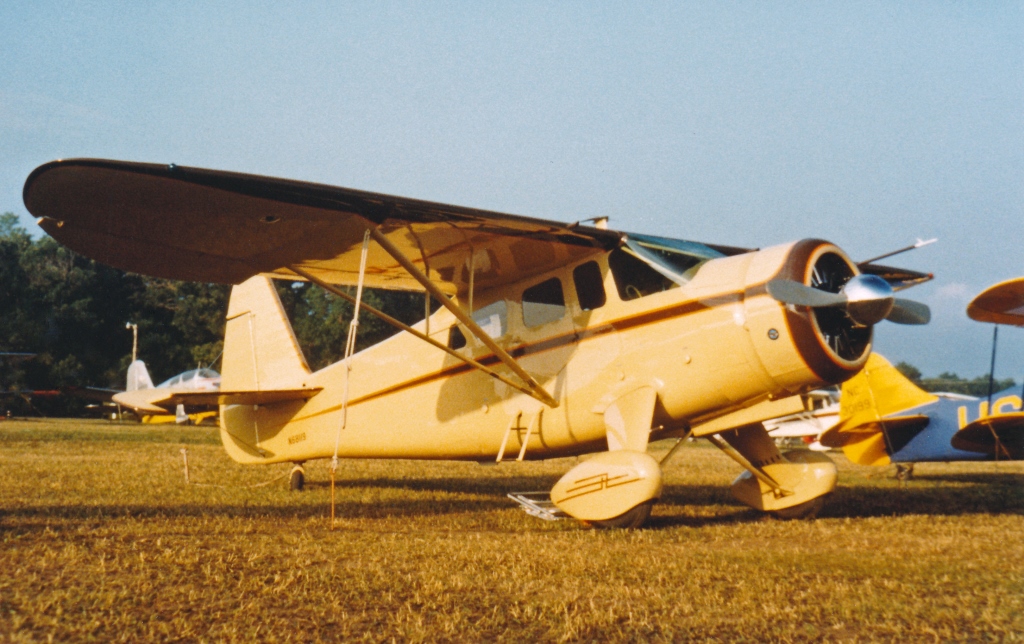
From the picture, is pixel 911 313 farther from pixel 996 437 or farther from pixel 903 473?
pixel 903 473

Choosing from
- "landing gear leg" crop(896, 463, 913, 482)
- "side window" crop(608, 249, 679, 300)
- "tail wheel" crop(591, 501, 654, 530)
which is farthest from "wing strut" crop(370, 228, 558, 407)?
"landing gear leg" crop(896, 463, 913, 482)

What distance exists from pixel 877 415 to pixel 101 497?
10312mm

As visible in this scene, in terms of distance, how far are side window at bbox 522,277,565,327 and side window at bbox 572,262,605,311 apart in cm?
21

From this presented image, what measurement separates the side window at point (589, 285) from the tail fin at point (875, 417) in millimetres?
6272

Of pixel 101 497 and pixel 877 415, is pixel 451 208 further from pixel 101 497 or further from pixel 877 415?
pixel 877 415

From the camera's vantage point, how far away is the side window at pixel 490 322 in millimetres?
7904

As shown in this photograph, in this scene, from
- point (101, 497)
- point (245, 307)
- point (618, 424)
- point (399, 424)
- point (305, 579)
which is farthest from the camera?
point (245, 307)

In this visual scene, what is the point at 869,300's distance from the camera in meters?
5.62

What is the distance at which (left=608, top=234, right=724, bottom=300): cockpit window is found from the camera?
673 cm

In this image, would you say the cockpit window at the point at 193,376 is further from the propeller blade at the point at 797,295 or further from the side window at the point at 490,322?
the propeller blade at the point at 797,295

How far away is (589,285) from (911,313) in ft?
8.99

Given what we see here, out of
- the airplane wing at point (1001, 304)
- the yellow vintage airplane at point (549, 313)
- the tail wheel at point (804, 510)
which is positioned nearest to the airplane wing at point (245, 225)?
the yellow vintage airplane at point (549, 313)

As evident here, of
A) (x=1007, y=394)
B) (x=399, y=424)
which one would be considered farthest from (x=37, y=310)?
(x=1007, y=394)

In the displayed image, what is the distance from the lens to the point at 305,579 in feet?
13.9
